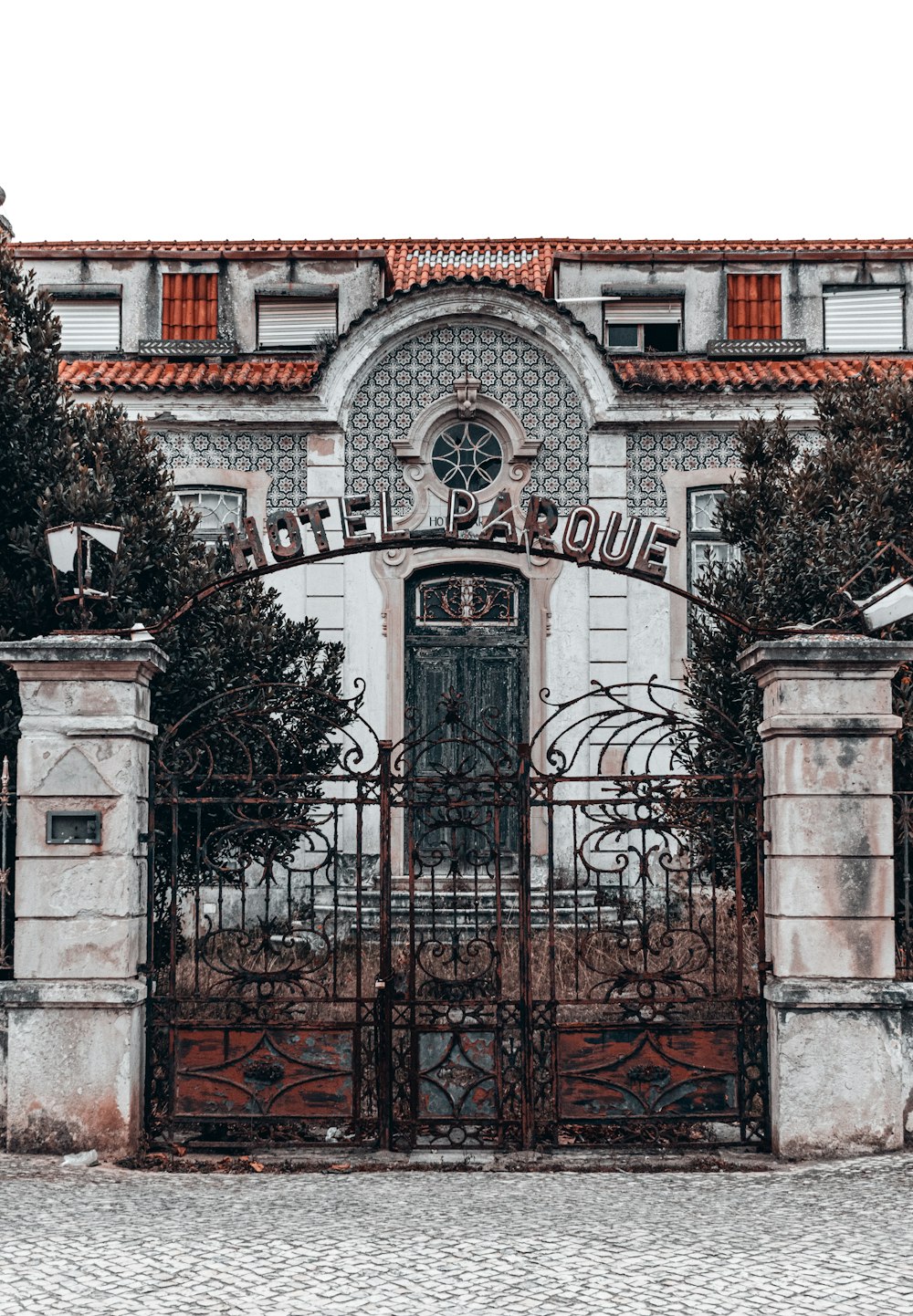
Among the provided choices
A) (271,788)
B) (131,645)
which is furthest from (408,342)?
(131,645)

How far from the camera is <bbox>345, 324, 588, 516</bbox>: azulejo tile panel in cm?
1664

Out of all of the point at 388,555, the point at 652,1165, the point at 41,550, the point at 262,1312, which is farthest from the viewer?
the point at 388,555

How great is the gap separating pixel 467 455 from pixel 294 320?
3.47 m

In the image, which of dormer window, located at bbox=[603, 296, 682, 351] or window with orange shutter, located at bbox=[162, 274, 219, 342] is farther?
window with orange shutter, located at bbox=[162, 274, 219, 342]

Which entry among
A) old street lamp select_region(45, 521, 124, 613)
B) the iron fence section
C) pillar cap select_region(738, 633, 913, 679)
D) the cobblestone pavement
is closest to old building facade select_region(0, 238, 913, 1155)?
pillar cap select_region(738, 633, 913, 679)

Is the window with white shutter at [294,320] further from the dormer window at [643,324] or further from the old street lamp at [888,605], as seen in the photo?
the old street lamp at [888,605]

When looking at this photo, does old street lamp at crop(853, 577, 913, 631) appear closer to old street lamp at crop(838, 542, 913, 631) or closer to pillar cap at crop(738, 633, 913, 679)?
old street lamp at crop(838, 542, 913, 631)

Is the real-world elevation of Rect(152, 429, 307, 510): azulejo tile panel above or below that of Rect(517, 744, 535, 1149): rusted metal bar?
above

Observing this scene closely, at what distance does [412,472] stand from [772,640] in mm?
8787

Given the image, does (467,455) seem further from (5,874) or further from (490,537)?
(5,874)

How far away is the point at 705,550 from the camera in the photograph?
54.6 feet

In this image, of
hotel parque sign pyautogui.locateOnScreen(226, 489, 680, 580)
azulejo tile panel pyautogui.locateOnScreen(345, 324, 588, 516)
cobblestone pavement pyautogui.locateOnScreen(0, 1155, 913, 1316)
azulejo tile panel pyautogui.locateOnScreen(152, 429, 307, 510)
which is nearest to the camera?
cobblestone pavement pyautogui.locateOnScreen(0, 1155, 913, 1316)

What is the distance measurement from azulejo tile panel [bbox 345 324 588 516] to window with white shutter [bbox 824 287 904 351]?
13.5 feet

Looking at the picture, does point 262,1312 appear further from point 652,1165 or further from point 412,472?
point 412,472
